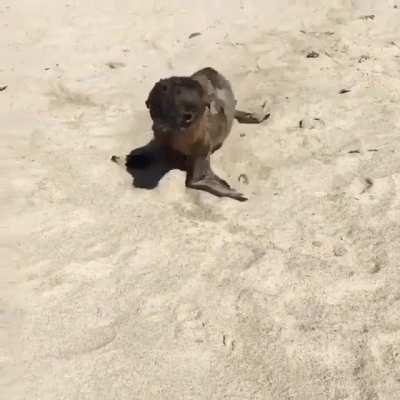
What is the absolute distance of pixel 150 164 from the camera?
5141mm

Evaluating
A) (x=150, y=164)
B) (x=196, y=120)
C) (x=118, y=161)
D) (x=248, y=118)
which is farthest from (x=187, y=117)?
(x=248, y=118)

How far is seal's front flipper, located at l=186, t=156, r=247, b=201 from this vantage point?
15.6ft

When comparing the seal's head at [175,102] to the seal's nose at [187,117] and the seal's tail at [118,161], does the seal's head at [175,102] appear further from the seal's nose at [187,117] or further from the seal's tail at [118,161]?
the seal's tail at [118,161]

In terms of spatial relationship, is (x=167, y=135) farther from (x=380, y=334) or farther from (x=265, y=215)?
(x=380, y=334)

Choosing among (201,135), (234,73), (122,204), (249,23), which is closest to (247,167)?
(201,135)

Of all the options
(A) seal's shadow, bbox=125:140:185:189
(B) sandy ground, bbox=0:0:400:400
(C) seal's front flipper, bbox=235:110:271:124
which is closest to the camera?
(B) sandy ground, bbox=0:0:400:400

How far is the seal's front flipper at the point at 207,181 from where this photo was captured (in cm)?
477

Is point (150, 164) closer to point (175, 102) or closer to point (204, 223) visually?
point (175, 102)

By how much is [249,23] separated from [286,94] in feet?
5.12

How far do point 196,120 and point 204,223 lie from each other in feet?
2.53

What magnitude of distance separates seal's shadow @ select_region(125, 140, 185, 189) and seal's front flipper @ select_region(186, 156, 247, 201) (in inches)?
6.9

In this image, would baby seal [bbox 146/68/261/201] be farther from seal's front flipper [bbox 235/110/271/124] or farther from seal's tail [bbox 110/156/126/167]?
seal's tail [bbox 110/156/126/167]

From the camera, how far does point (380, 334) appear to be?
3.57 m

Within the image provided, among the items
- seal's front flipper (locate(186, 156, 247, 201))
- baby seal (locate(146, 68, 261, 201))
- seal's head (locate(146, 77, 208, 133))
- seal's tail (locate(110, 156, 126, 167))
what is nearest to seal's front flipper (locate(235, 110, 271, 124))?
baby seal (locate(146, 68, 261, 201))
